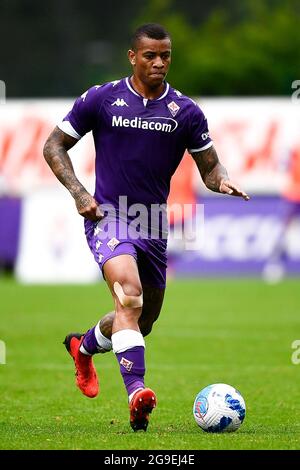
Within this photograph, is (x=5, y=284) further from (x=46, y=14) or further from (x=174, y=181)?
(x=46, y=14)

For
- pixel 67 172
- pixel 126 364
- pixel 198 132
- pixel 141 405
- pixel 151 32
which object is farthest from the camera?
pixel 198 132

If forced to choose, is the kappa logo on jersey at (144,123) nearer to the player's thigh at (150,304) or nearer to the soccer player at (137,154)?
the soccer player at (137,154)

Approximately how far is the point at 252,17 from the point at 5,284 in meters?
20.6

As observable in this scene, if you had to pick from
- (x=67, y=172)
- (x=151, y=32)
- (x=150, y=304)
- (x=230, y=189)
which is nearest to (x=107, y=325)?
(x=150, y=304)

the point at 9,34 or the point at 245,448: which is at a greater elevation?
the point at 9,34

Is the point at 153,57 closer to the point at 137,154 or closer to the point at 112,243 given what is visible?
the point at 137,154

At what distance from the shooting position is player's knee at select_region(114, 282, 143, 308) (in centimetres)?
776

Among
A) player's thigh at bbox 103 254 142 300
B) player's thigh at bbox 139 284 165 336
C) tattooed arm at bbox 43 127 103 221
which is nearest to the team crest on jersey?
tattooed arm at bbox 43 127 103 221

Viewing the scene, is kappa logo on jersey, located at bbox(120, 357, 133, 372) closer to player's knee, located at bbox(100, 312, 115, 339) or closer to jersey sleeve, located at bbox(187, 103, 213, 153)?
player's knee, located at bbox(100, 312, 115, 339)

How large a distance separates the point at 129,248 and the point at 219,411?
1243 mm

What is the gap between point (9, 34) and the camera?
119 ft

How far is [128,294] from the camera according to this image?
776 cm

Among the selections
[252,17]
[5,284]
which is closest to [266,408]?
[5,284]

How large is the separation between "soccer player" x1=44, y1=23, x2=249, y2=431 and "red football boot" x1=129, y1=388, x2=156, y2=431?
0.75m
